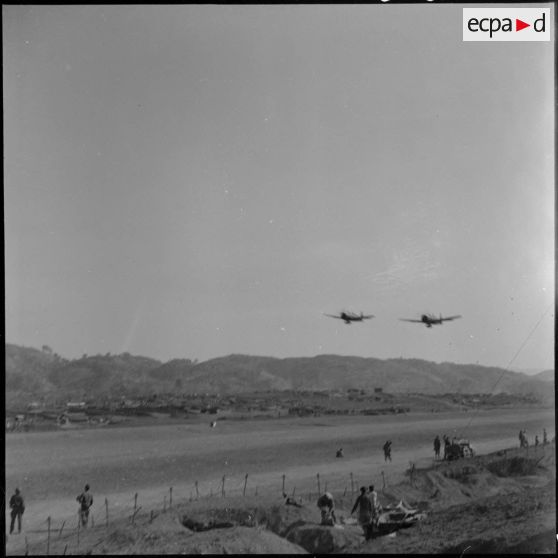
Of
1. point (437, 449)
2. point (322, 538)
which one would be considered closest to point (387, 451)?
point (437, 449)

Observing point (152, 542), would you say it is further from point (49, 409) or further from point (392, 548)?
point (392, 548)

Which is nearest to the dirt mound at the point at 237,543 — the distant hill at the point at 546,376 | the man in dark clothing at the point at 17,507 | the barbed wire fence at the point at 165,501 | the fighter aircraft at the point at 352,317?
the barbed wire fence at the point at 165,501

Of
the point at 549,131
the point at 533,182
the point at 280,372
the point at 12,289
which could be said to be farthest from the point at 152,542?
the point at 549,131

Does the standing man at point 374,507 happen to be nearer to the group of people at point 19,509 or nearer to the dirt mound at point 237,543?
the dirt mound at point 237,543

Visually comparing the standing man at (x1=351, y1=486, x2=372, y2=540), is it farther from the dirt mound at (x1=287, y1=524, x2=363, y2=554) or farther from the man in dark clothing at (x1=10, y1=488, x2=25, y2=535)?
the man in dark clothing at (x1=10, y1=488, x2=25, y2=535)

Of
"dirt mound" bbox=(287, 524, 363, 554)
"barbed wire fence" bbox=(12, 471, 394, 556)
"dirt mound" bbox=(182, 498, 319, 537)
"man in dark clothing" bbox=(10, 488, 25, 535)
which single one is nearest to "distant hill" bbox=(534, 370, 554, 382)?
"barbed wire fence" bbox=(12, 471, 394, 556)

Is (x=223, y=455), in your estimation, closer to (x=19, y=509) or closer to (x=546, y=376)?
(x=19, y=509)
